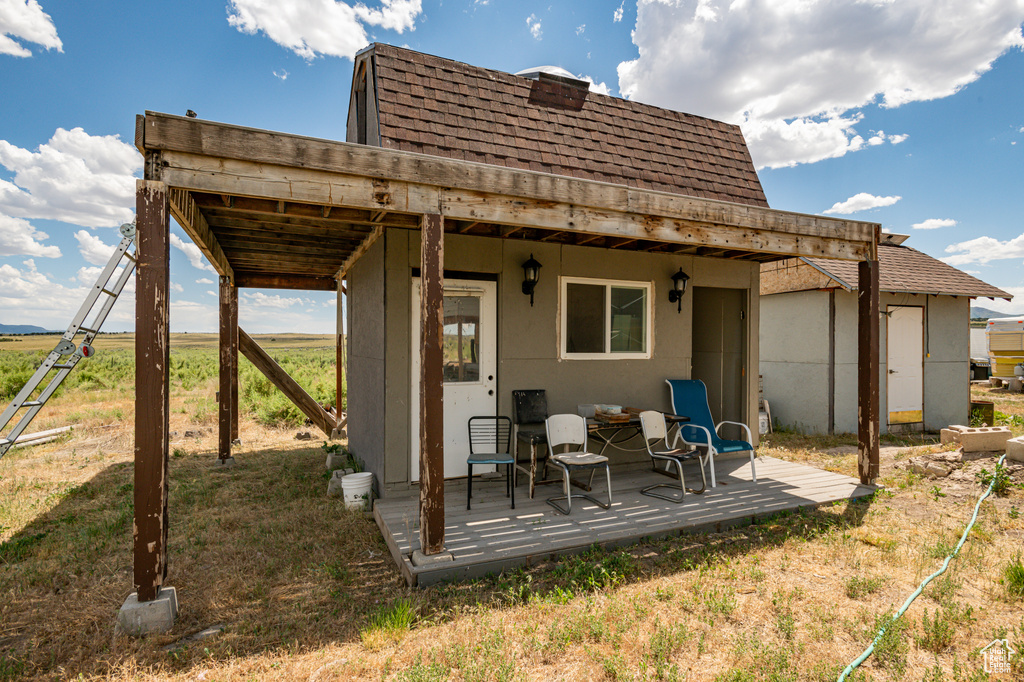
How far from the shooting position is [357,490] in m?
4.85

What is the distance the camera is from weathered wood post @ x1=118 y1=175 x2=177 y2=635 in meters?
2.68

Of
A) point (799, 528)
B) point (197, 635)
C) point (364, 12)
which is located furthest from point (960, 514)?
point (364, 12)

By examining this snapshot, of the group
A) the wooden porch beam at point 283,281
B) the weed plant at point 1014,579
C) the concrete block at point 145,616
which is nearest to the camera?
the concrete block at point 145,616

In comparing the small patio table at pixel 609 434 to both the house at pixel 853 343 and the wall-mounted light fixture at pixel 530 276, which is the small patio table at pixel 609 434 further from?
the house at pixel 853 343

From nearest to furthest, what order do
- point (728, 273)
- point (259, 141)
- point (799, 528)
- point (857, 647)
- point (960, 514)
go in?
point (857, 647) → point (259, 141) → point (799, 528) → point (960, 514) → point (728, 273)

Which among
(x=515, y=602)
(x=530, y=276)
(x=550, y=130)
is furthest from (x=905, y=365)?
Result: (x=515, y=602)

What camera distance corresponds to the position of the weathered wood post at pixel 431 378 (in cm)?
322

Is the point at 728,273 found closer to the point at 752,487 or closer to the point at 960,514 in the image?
the point at 752,487

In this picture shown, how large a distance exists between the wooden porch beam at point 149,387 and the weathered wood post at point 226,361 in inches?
190

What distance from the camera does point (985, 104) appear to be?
12.9 meters

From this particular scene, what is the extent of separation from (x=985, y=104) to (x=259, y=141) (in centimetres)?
1819

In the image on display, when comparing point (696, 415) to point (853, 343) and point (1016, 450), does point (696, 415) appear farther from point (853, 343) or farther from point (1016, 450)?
point (853, 343)

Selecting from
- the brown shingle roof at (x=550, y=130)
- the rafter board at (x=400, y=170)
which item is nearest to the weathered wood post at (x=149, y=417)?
the rafter board at (x=400, y=170)

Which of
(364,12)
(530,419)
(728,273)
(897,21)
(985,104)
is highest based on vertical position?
(985,104)
